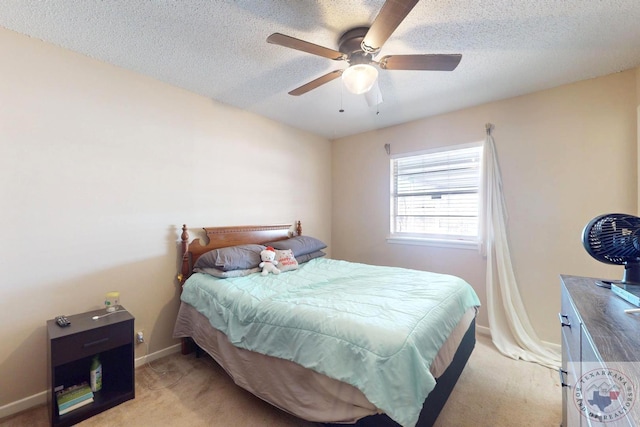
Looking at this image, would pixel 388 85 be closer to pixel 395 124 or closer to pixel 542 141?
pixel 395 124

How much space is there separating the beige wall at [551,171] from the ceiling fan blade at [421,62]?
5.30 feet

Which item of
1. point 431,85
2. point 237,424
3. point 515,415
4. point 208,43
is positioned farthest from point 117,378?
point 431,85

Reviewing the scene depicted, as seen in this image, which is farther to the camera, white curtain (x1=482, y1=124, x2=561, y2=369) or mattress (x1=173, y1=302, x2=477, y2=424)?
white curtain (x1=482, y1=124, x2=561, y2=369)

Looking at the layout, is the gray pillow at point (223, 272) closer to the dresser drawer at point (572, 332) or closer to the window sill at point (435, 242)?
the window sill at point (435, 242)

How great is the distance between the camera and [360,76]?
1.62m

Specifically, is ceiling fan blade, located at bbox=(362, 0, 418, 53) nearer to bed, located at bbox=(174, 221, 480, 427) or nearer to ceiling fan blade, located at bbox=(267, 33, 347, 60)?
ceiling fan blade, located at bbox=(267, 33, 347, 60)

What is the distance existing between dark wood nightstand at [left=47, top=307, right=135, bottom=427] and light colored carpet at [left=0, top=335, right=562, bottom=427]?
9 cm

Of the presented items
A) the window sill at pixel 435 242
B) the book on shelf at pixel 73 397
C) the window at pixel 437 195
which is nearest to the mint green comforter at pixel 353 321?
the book on shelf at pixel 73 397

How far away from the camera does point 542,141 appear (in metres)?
2.57

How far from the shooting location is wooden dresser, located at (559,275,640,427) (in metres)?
0.60

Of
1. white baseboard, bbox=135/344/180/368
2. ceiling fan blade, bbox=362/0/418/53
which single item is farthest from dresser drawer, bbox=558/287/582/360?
white baseboard, bbox=135/344/180/368

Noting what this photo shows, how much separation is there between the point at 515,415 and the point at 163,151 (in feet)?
11.0

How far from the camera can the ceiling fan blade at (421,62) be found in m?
1.55

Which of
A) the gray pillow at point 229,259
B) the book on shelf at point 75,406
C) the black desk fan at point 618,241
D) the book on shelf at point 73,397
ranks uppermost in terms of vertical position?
the black desk fan at point 618,241
